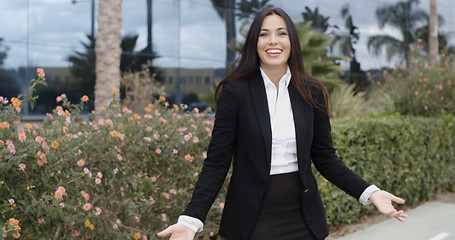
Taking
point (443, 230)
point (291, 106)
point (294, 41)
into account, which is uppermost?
point (294, 41)

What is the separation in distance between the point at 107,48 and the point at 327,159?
6.28 metres

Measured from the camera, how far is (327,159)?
2312 mm

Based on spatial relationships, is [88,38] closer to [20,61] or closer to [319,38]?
[20,61]

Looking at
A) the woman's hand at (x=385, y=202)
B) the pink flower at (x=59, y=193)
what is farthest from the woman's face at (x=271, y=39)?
the pink flower at (x=59, y=193)

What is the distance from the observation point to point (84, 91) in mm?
11656

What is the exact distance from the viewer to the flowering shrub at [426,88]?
8.23m

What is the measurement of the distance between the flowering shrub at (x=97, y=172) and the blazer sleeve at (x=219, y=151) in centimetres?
114

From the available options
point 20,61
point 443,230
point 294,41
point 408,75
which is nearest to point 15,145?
point 294,41

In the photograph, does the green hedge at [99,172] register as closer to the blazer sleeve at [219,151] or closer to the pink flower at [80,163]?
the pink flower at [80,163]

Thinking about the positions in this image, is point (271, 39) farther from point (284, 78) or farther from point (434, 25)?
point (434, 25)

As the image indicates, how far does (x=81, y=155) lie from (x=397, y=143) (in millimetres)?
4415

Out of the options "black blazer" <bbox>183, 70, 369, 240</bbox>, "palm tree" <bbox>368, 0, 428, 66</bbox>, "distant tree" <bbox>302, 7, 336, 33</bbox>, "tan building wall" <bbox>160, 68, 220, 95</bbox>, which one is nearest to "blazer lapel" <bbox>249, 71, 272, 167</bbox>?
"black blazer" <bbox>183, 70, 369, 240</bbox>

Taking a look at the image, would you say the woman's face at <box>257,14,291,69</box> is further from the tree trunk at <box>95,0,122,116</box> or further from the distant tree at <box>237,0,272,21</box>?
the distant tree at <box>237,0,272,21</box>

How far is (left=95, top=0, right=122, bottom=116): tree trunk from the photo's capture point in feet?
26.0
